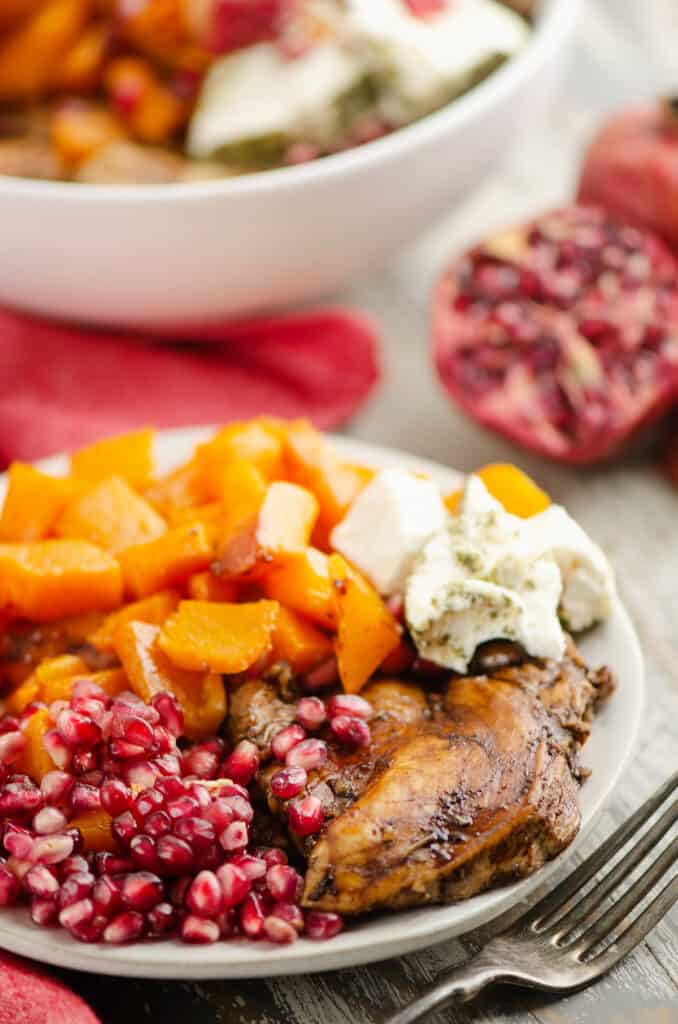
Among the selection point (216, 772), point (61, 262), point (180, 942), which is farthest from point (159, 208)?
point (180, 942)

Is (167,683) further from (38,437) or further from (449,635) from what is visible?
(38,437)

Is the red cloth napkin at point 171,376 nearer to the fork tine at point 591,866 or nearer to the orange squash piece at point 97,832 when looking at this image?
the orange squash piece at point 97,832

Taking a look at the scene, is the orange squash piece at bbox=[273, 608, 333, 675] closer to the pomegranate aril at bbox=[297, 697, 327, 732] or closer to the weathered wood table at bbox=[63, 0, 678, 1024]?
the pomegranate aril at bbox=[297, 697, 327, 732]

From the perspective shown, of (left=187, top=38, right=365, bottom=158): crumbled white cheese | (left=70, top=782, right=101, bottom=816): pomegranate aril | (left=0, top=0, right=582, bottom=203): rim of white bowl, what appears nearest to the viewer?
(left=70, top=782, right=101, bottom=816): pomegranate aril

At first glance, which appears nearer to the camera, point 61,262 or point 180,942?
point 180,942

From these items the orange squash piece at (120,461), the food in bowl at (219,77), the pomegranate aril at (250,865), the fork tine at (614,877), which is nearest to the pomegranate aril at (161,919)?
the pomegranate aril at (250,865)

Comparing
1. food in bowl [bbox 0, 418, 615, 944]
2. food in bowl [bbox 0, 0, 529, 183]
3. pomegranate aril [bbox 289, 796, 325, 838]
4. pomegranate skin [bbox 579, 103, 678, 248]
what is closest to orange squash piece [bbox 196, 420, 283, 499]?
food in bowl [bbox 0, 418, 615, 944]
